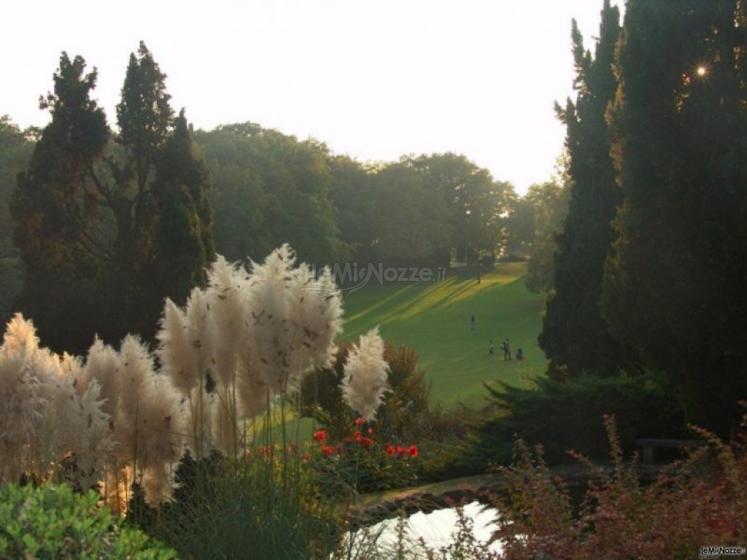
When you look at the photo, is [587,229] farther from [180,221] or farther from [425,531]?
[425,531]

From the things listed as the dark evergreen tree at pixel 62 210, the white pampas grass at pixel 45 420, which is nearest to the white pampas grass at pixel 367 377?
the white pampas grass at pixel 45 420

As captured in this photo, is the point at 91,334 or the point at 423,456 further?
the point at 91,334

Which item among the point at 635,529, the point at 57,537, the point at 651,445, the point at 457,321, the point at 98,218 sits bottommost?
the point at 457,321

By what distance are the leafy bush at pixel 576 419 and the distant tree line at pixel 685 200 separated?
54cm

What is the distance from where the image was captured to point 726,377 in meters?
12.1

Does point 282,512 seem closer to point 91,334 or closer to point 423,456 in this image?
point 423,456

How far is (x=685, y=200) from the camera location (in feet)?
40.6

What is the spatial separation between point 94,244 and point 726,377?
15.2m

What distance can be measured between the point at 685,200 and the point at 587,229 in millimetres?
4685

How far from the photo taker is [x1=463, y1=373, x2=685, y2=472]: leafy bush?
13.3m

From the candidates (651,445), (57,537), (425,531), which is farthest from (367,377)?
(651,445)

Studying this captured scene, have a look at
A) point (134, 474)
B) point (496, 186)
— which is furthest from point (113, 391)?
point (496, 186)

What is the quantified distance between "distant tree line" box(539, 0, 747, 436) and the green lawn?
1816cm

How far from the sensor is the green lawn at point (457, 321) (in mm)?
39469
